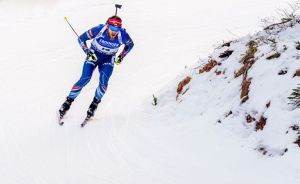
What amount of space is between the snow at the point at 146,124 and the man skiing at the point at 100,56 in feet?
1.34

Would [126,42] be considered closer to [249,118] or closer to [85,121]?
[85,121]

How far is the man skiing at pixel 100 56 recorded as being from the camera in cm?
945

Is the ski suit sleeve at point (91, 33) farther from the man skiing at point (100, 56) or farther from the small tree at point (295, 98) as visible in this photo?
the small tree at point (295, 98)

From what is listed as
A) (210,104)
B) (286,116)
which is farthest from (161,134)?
(286,116)

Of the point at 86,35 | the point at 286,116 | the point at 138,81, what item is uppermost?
the point at 86,35

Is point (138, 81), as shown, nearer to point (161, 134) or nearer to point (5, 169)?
point (161, 134)

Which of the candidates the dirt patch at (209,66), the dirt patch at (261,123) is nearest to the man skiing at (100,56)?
the dirt patch at (209,66)

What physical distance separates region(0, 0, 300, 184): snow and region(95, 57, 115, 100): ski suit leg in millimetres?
507

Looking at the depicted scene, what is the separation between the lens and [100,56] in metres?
9.70

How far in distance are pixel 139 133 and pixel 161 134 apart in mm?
457

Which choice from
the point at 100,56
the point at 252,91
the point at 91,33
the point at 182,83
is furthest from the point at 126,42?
the point at 252,91

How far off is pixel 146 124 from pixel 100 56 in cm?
192

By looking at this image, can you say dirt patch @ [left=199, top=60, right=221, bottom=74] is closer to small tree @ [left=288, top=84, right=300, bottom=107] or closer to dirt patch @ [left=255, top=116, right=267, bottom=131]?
dirt patch @ [left=255, top=116, right=267, bottom=131]

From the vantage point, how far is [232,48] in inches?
368
